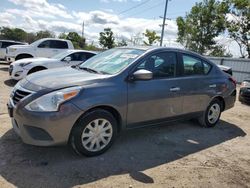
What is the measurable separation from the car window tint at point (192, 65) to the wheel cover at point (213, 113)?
0.86 m

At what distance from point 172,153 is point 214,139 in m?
1.28

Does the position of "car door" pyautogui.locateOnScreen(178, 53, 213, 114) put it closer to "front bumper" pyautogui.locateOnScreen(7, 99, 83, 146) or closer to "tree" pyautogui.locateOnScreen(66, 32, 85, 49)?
"front bumper" pyautogui.locateOnScreen(7, 99, 83, 146)

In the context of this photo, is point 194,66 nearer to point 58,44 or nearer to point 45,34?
point 58,44

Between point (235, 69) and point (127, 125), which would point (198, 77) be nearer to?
point (127, 125)

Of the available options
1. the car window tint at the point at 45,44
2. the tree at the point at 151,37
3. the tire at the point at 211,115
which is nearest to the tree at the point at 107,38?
the tree at the point at 151,37

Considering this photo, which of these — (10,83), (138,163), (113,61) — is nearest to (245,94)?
(113,61)

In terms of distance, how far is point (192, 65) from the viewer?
5438mm

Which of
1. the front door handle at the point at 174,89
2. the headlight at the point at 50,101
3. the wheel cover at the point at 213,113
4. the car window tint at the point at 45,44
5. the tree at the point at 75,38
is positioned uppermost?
the tree at the point at 75,38

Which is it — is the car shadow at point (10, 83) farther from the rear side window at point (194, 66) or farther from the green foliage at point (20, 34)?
the green foliage at point (20, 34)

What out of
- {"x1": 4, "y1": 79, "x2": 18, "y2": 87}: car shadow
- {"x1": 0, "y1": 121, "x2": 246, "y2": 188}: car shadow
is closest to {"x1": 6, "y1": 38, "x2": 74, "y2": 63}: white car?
{"x1": 4, "y1": 79, "x2": 18, "y2": 87}: car shadow

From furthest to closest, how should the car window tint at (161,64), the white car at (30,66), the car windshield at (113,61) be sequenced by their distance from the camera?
the white car at (30,66), the car window tint at (161,64), the car windshield at (113,61)

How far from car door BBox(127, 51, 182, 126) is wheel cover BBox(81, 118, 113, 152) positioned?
1.34 feet

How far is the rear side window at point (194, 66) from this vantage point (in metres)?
5.25

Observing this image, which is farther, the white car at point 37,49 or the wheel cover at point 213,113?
the white car at point 37,49
